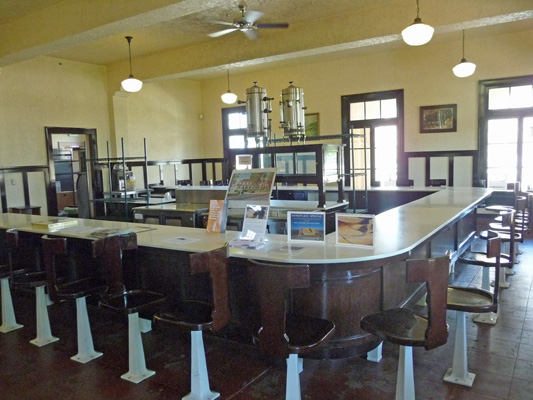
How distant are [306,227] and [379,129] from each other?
281 inches

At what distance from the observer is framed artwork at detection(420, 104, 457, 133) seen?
851cm

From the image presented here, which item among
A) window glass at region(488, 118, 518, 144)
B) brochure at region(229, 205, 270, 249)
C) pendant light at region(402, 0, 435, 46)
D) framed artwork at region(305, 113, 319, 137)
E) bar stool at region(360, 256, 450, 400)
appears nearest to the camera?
bar stool at region(360, 256, 450, 400)

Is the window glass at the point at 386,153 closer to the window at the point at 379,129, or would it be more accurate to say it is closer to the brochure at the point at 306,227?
the window at the point at 379,129

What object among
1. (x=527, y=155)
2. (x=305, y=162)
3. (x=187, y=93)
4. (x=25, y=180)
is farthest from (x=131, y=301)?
(x=187, y=93)

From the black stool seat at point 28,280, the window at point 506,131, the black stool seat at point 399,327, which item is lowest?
the black stool seat at point 28,280

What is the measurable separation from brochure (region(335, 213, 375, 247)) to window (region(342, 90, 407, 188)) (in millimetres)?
6499

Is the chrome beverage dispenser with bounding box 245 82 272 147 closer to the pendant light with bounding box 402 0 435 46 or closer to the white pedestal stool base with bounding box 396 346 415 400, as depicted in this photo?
the pendant light with bounding box 402 0 435 46

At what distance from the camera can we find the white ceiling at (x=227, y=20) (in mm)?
4910

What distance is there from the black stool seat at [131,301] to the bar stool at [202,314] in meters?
0.25

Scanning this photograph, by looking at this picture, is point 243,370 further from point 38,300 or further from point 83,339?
point 38,300

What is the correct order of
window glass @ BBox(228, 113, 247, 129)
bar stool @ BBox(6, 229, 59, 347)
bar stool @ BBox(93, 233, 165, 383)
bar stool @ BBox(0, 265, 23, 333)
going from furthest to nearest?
window glass @ BBox(228, 113, 247, 129)
bar stool @ BBox(0, 265, 23, 333)
bar stool @ BBox(6, 229, 59, 347)
bar stool @ BBox(93, 233, 165, 383)

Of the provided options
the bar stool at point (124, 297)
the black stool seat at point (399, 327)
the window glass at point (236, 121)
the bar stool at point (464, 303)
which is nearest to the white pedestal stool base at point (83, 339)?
the bar stool at point (124, 297)

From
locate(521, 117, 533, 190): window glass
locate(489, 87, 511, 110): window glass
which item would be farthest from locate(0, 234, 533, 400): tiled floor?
locate(489, 87, 511, 110): window glass

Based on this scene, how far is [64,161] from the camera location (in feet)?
28.9
